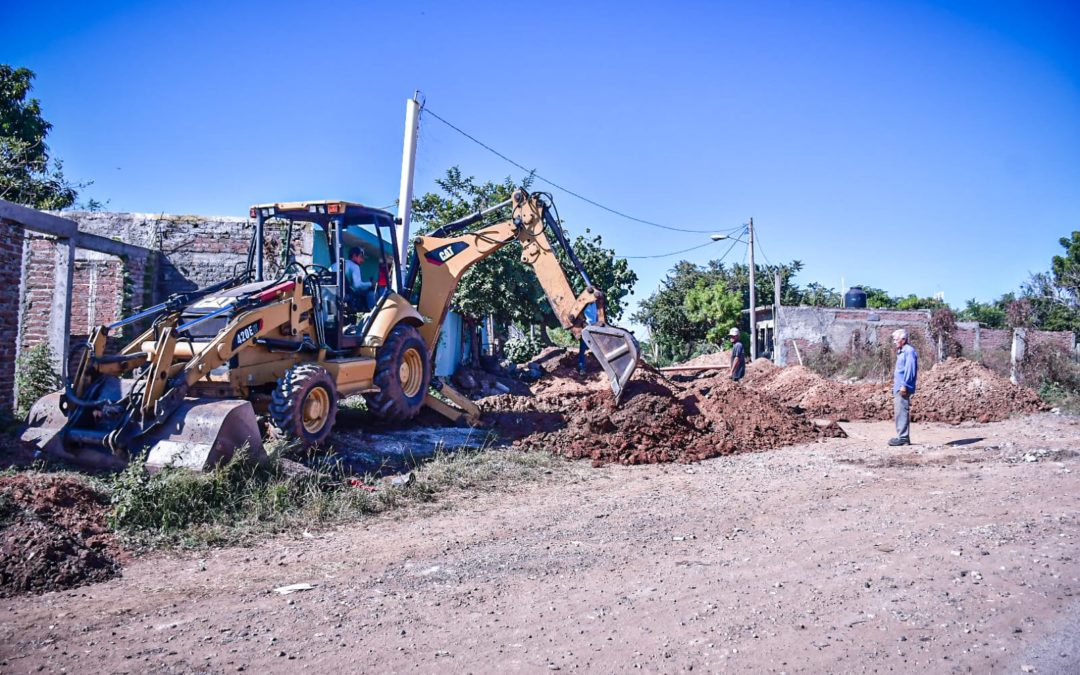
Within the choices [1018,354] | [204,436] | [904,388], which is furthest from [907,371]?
[204,436]

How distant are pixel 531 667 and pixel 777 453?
282 inches

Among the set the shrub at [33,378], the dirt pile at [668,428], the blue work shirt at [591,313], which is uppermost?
the blue work shirt at [591,313]

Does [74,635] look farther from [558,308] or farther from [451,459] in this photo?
[558,308]

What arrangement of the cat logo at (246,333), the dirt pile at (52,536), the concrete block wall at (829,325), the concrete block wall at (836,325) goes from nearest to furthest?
the dirt pile at (52,536)
the cat logo at (246,333)
the concrete block wall at (836,325)
the concrete block wall at (829,325)

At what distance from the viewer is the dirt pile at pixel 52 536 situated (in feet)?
14.4

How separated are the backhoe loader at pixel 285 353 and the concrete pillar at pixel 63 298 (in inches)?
125

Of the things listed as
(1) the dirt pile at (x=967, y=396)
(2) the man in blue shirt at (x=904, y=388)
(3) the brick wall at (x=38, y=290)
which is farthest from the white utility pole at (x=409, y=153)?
(1) the dirt pile at (x=967, y=396)

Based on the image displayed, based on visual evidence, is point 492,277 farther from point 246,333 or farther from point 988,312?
point 988,312

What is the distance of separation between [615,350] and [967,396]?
784 centimetres

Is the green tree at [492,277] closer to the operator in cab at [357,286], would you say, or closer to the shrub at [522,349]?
the shrub at [522,349]

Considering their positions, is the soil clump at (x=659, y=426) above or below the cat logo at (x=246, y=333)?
below

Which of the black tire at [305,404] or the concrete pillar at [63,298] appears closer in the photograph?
the black tire at [305,404]

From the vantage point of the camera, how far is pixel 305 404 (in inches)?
301

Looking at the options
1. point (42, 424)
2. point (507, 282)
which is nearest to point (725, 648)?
point (42, 424)
